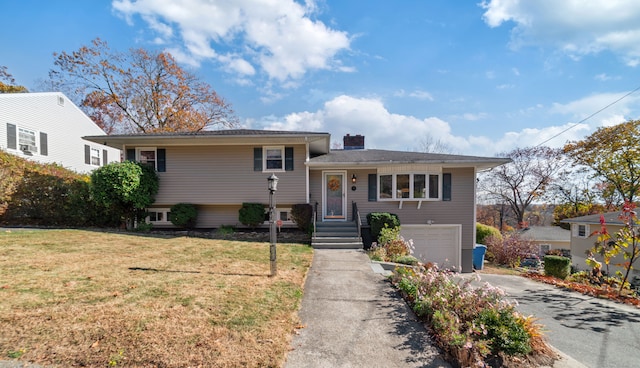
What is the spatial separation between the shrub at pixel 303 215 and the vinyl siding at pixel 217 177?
0.58 metres

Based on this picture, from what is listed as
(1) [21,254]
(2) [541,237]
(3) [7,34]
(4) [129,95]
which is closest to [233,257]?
(1) [21,254]

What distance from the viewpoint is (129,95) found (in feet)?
67.7

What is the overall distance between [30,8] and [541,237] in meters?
31.6

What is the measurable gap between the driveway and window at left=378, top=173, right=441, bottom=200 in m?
4.71

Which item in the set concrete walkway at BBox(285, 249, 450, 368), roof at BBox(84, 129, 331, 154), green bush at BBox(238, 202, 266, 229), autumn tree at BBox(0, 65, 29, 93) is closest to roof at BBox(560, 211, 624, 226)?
roof at BBox(84, 129, 331, 154)

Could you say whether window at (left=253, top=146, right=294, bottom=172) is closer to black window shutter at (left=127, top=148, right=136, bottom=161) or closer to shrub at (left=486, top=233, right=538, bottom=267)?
black window shutter at (left=127, top=148, right=136, bottom=161)

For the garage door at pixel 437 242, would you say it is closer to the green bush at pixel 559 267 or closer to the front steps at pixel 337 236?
the front steps at pixel 337 236

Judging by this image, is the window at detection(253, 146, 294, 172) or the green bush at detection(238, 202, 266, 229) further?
the window at detection(253, 146, 294, 172)

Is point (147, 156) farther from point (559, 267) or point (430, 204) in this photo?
point (559, 267)

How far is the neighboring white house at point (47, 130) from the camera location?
13.0m

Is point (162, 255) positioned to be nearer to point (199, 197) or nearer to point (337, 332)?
point (199, 197)

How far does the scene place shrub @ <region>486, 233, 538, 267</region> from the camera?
13773mm

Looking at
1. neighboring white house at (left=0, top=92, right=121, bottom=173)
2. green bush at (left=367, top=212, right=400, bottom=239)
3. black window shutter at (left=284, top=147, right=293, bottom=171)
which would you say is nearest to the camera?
green bush at (left=367, top=212, right=400, bottom=239)

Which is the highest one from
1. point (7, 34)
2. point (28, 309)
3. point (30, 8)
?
point (7, 34)
